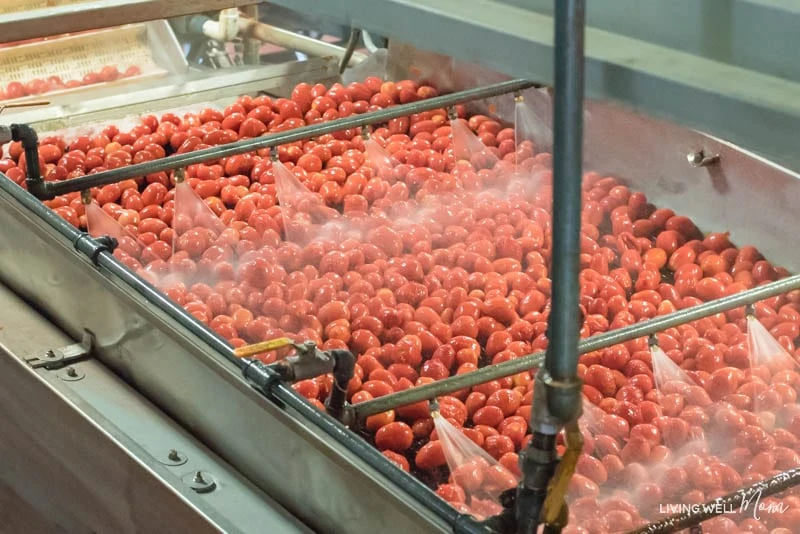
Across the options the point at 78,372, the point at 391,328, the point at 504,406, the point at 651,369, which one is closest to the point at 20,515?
the point at 78,372

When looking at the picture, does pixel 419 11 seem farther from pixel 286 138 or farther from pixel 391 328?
pixel 286 138

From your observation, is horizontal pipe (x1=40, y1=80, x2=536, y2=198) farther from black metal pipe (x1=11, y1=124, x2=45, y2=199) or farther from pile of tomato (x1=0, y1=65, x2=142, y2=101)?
pile of tomato (x1=0, y1=65, x2=142, y2=101)

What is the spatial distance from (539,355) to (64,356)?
44.7 inches

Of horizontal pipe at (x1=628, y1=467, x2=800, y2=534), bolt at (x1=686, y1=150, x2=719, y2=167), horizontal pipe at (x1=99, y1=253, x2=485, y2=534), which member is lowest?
horizontal pipe at (x1=628, y1=467, x2=800, y2=534)

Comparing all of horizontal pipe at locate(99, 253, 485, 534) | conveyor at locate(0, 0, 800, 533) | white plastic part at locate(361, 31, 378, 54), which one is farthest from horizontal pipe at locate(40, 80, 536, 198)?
white plastic part at locate(361, 31, 378, 54)

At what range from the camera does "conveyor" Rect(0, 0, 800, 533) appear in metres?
1.05

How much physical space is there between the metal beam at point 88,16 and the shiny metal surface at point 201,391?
32.6 inches

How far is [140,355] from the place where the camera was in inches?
97.7

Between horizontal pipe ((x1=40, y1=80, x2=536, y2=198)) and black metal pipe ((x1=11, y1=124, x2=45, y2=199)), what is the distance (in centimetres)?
3

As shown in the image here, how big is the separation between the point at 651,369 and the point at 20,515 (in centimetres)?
169

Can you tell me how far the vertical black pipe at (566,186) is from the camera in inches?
40.3

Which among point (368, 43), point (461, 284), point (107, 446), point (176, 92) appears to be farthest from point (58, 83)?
point (107, 446)

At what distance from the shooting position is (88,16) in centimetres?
348

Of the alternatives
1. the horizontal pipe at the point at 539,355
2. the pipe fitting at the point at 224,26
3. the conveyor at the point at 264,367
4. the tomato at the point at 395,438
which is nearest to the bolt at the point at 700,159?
the conveyor at the point at 264,367
